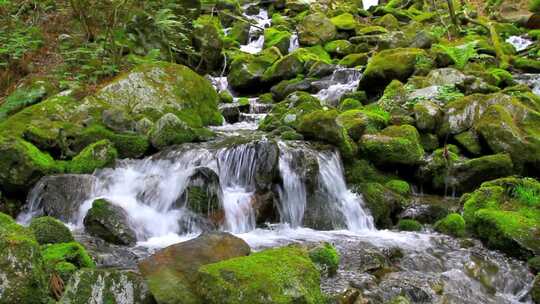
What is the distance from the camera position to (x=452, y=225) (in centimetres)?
787

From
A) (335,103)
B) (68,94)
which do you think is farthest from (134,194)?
(335,103)

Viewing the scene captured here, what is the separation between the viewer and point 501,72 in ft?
44.6

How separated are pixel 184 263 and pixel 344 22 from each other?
744 inches

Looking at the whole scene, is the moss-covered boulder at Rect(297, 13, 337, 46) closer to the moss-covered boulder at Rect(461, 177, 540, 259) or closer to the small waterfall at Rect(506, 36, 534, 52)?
the small waterfall at Rect(506, 36, 534, 52)

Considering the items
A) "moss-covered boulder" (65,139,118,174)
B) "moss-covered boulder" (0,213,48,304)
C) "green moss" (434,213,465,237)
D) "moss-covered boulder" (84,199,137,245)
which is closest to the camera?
"moss-covered boulder" (0,213,48,304)

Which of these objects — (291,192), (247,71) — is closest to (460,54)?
(247,71)

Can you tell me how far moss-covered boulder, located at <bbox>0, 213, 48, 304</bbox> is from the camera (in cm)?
399

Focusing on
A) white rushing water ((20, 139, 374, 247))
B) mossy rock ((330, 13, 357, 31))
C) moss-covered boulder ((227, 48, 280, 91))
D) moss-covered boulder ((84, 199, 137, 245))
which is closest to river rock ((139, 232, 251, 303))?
moss-covered boulder ((84, 199, 137, 245))

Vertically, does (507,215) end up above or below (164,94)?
below

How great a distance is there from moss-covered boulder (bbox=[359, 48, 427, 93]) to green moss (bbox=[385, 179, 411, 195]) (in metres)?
5.21

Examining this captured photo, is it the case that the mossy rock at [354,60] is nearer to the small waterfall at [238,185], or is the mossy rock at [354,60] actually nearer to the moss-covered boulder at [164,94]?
the moss-covered boulder at [164,94]

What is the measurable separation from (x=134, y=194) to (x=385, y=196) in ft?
14.0

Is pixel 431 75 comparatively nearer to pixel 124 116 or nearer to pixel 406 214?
pixel 406 214

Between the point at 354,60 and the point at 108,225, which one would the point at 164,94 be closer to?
the point at 108,225
